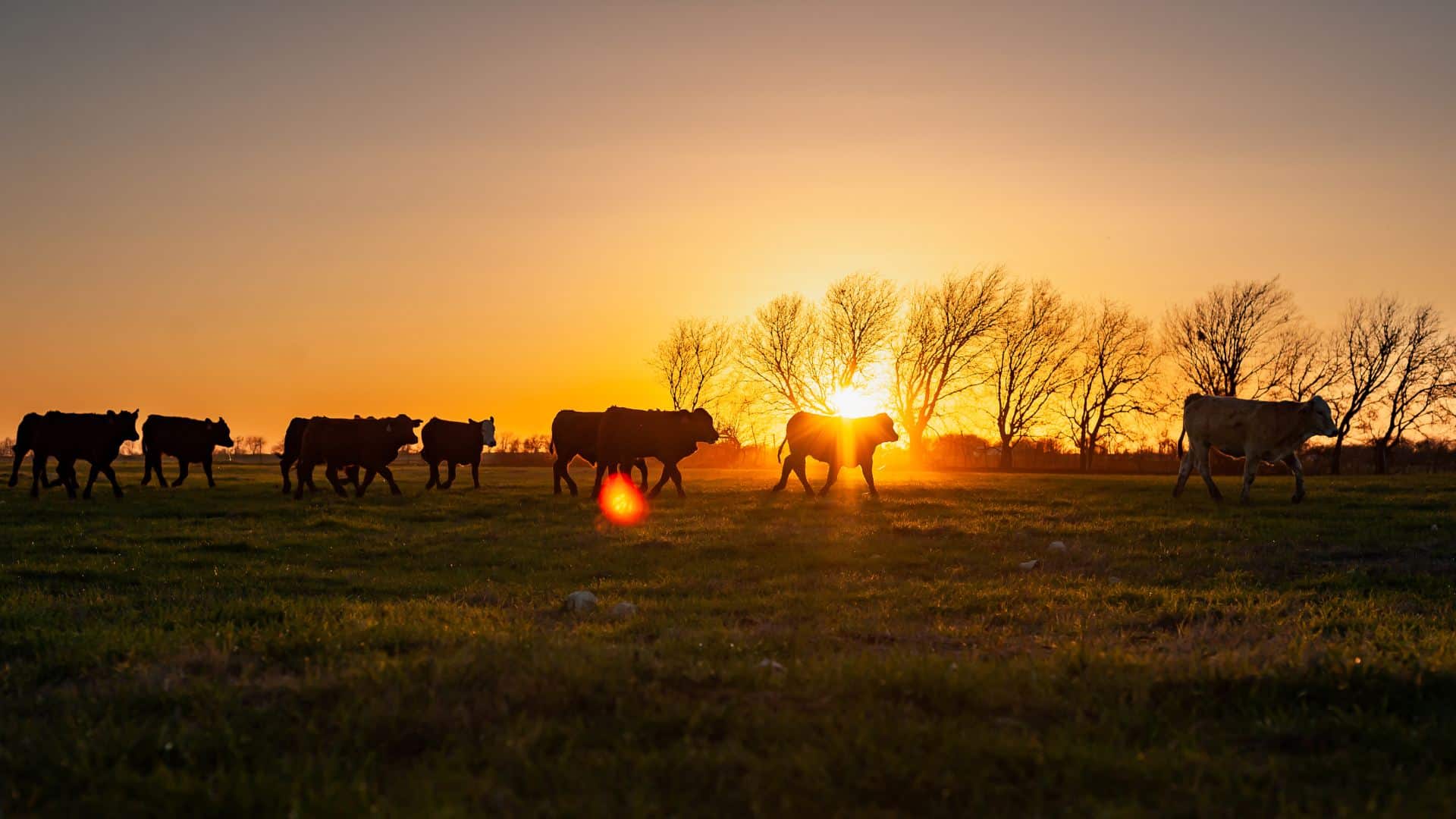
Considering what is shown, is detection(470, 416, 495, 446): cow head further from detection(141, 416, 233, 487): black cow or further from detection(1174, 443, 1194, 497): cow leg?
detection(1174, 443, 1194, 497): cow leg

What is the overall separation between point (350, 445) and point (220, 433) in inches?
392

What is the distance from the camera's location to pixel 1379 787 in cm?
401

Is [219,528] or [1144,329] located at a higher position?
[1144,329]

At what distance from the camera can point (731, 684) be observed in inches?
214

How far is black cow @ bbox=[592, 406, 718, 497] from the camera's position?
23875mm

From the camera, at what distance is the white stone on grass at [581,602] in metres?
8.51

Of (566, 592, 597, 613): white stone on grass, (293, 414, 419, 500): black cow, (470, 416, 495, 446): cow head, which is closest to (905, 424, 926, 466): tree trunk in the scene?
(470, 416, 495, 446): cow head

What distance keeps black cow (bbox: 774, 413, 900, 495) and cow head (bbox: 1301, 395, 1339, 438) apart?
9098 millimetres

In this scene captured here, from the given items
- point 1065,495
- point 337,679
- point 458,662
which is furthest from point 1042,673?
point 1065,495

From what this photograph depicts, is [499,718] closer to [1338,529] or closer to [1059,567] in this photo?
[1059,567]

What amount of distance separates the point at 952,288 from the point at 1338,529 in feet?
140

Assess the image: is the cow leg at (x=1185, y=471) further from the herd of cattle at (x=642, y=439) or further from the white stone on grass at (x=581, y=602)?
the white stone on grass at (x=581, y=602)

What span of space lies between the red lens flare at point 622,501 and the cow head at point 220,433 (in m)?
13.6

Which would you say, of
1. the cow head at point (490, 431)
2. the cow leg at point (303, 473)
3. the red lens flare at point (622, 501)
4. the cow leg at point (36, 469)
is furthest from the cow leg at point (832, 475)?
the cow head at point (490, 431)
